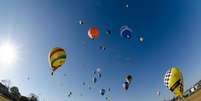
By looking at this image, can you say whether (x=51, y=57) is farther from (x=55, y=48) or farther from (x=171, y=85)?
(x=171, y=85)

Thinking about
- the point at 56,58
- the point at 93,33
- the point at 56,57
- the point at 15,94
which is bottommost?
the point at 56,58

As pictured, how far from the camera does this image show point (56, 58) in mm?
46406

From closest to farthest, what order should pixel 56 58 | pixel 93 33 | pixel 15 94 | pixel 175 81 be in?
1. pixel 175 81
2. pixel 56 58
3. pixel 93 33
4. pixel 15 94

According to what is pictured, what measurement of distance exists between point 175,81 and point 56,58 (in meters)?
20.2

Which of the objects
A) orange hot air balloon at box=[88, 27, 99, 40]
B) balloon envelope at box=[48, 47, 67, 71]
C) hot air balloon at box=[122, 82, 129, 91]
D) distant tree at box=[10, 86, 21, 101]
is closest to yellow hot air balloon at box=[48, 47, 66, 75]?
balloon envelope at box=[48, 47, 67, 71]

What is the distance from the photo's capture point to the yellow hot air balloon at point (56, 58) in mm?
45513

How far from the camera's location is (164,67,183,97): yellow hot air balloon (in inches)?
1245

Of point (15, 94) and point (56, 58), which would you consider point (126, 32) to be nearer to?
point (56, 58)

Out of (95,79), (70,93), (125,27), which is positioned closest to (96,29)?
(125,27)

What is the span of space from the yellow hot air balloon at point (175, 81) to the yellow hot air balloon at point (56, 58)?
58.0 ft

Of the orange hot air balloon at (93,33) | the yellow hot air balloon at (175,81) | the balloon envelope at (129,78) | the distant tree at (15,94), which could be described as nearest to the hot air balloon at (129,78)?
the balloon envelope at (129,78)

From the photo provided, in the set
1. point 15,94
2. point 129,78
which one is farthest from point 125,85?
point 15,94

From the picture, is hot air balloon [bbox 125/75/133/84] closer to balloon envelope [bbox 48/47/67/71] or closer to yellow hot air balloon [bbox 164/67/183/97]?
balloon envelope [bbox 48/47/67/71]

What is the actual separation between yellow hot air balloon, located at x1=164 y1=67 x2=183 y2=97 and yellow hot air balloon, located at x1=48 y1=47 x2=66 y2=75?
58.0 feet
